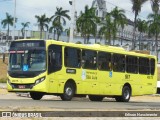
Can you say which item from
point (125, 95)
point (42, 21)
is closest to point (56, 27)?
point (42, 21)

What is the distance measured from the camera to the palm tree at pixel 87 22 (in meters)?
121

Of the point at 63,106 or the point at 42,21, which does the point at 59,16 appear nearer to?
the point at 42,21

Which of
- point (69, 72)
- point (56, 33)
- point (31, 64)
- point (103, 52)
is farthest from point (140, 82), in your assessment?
point (56, 33)

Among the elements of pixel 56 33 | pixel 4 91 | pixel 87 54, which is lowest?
pixel 4 91

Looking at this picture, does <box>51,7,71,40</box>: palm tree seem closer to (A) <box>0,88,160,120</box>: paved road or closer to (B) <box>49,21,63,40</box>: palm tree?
(B) <box>49,21,63,40</box>: palm tree

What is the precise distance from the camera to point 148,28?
12669 centimetres

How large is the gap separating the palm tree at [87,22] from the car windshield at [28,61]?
313ft

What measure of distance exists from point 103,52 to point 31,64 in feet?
17.2

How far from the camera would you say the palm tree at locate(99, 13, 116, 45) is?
125m

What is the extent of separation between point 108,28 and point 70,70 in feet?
333

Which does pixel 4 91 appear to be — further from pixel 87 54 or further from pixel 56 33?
pixel 56 33

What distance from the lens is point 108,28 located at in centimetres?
12675

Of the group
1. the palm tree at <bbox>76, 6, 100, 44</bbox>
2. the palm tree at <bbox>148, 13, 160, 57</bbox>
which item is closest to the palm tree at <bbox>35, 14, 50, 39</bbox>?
the palm tree at <bbox>76, 6, 100, 44</bbox>

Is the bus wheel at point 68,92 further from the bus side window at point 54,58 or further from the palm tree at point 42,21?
the palm tree at point 42,21
